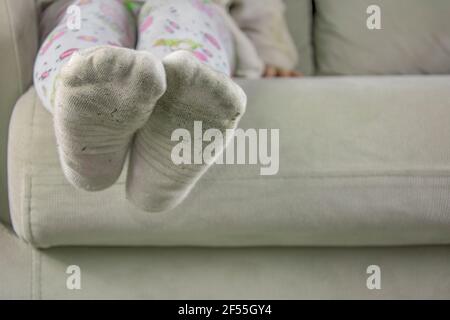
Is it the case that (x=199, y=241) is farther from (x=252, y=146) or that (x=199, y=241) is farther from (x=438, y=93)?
(x=438, y=93)

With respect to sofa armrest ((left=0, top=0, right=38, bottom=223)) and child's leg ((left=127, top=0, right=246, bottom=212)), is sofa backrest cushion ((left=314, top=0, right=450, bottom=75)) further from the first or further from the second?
sofa armrest ((left=0, top=0, right=38, bottom=223))

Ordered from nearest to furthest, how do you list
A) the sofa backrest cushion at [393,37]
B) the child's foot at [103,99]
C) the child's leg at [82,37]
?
1. the child's foot at [103,99]
2. the child's leg at [82,37]
3. the sofa backrest cushion at [393,37]

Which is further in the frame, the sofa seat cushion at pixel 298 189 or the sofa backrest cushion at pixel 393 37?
the sofa backrest cushion at pixel 393 37

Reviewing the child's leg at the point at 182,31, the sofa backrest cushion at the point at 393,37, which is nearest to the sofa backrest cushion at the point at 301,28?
the sofa backrest cushion at the point at 393,37

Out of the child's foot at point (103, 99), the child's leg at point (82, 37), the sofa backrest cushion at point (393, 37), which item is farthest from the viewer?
the sofa backrest cushion at point (393, 37)

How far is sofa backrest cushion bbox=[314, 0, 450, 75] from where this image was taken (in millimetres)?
1197

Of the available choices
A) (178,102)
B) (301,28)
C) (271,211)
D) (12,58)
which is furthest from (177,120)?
(301,28)

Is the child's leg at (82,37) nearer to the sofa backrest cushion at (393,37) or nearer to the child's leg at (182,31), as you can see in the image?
the child's leg at (182,31)

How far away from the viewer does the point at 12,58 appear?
847mm

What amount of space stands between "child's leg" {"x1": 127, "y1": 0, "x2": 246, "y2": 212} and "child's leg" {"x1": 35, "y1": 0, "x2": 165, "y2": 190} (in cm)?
2

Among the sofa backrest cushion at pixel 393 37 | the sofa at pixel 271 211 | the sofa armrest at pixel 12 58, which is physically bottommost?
the sofa at pixel 271 211

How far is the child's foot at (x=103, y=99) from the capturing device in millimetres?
566

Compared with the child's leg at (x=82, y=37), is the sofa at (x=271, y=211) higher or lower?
lower
